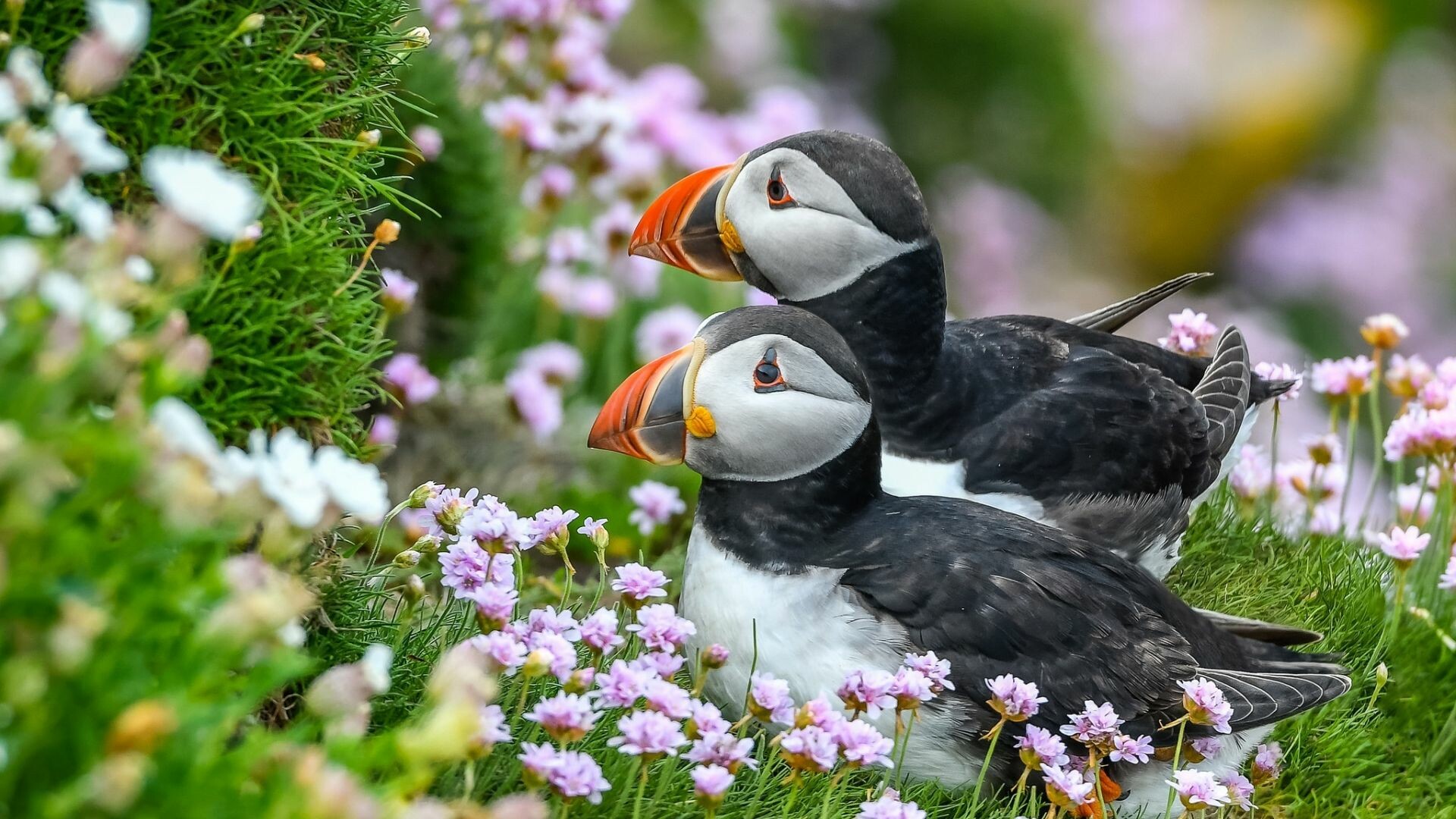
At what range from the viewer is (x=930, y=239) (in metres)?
3.91

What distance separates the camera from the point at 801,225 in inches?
150

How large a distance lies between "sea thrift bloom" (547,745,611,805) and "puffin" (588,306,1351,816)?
769 mm

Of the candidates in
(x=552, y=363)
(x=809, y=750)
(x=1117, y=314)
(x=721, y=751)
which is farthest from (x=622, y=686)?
(x=552, y=363)

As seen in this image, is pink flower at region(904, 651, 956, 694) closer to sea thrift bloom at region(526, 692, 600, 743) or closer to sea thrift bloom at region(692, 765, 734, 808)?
sea thrift bloom at region(692, 765, 734, 808)

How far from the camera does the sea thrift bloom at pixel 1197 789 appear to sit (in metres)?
2.68

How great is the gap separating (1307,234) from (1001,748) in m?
9.87

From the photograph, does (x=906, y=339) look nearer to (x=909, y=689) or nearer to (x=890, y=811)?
(x=909, y=689)

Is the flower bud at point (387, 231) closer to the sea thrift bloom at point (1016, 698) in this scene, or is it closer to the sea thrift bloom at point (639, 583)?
the sea thrift bloom at point (639, 583)

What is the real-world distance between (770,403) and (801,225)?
751 millimetres

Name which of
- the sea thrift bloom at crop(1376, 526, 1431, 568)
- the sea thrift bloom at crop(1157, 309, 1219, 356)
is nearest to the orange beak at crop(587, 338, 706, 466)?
the sea thrift bloom at crop(1376, 526, 1431, 568)

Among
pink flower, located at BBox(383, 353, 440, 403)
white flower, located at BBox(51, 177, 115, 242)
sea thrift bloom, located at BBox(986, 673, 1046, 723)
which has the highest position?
white flower, located at BBox(51, 177, 115, 242)

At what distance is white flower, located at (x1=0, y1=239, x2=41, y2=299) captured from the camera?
1688 millimetres

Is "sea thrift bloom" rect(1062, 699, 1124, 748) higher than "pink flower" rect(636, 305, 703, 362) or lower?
higher

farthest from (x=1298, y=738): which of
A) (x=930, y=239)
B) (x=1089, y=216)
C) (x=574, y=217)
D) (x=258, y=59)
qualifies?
(x=1089, y=216)
